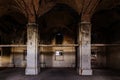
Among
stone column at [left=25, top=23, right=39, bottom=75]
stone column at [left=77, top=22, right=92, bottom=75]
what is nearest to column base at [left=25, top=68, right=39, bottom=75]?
stone column at [left=25, top=23, right=39, bottom=75]

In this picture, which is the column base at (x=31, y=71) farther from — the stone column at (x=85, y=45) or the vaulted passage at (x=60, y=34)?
the stone column at (x=85, y=45)

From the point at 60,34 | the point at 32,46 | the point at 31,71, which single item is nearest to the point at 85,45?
the point at 32,46

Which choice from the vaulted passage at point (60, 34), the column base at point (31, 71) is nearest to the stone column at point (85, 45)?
the vaulted passage at point (60, 34)

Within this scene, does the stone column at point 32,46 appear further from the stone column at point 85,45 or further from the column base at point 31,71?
the stone column at point 85,45

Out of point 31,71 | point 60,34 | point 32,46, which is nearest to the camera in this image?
point 31,71

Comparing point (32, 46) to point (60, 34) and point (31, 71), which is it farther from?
point (60, 34)

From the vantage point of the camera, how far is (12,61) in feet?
65.0

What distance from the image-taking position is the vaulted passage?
13.6 m

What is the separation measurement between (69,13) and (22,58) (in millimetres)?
7164

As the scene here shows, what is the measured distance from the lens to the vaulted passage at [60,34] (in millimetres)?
13609

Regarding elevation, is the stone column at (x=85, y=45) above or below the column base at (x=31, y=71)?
above

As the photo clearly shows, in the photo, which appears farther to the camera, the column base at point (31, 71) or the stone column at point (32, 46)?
the stone column at point (32, 46)

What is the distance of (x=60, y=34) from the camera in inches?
782

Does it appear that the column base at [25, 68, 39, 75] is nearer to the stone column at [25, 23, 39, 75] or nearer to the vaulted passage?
the vaulted passage
